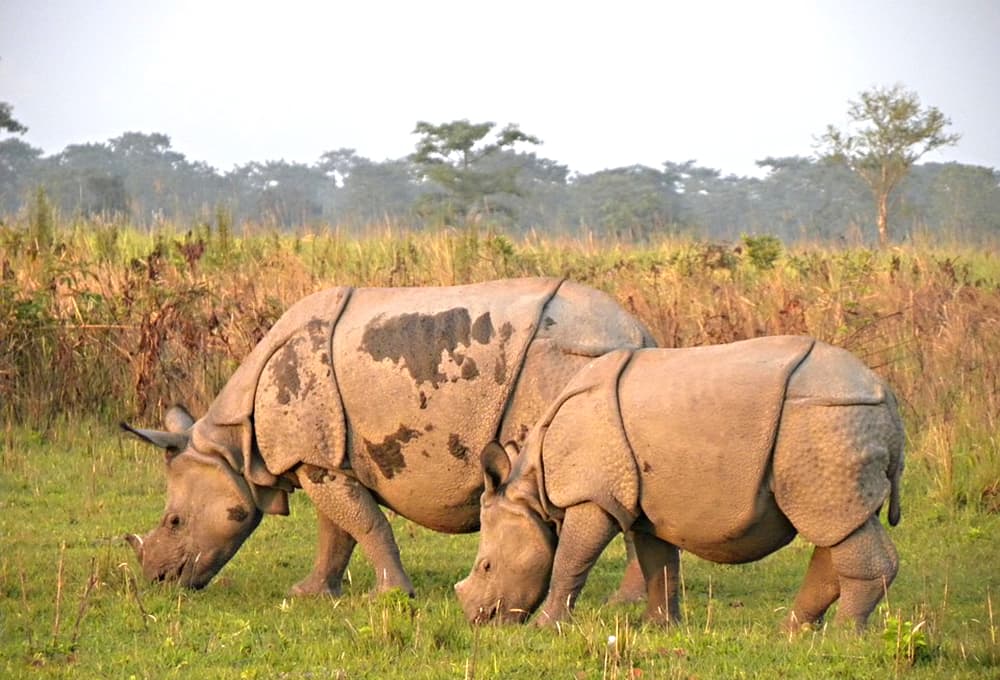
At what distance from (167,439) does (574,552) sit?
276 centimetres

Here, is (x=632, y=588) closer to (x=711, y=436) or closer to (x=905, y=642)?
(x=711, y=436)

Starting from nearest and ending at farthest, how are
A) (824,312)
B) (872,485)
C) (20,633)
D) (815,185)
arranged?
(872,485), (20,633), (824,312), (815,185)

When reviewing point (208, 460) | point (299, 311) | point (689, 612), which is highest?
point (299, 311)

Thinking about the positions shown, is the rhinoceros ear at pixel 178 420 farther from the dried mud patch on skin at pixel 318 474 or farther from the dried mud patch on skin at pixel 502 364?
the dried mud patch on skin at pixel 502 364

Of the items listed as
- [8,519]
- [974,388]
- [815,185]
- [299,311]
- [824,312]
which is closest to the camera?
[299,311]

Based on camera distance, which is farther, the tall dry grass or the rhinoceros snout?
the tall dry grass

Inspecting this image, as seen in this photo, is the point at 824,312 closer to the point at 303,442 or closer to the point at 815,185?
the point at 303,442

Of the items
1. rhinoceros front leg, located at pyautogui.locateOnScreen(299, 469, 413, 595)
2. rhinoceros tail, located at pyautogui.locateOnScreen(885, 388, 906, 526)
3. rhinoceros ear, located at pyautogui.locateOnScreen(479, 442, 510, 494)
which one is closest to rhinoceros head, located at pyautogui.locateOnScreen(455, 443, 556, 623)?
rhinoceros ear, located at pyautogui.locateOnScreen(479, 442, 510, 494)

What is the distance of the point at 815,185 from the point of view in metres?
74.9

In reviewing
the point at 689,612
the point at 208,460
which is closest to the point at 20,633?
the point at 208,460

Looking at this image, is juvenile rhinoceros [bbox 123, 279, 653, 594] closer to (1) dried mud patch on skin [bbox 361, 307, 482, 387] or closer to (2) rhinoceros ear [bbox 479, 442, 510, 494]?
(1) dried mud patch on skin [bbox 361, 307, 482, 387]

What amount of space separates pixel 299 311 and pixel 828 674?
3.74 metres

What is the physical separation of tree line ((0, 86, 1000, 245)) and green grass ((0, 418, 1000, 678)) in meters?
23.4

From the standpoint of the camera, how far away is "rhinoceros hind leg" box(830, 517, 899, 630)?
651 centimetres
